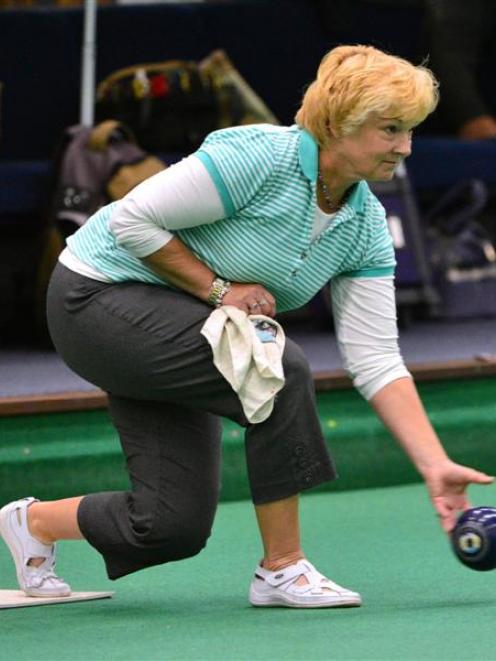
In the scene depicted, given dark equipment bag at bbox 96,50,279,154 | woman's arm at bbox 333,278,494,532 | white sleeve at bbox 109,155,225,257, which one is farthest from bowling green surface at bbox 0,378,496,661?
dark equipment bag at bbox 96,50,279,154

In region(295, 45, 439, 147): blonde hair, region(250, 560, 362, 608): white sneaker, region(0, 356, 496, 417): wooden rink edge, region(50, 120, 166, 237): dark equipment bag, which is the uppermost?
region(295, 45, 439, 147): blonde hair

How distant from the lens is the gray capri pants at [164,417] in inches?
122

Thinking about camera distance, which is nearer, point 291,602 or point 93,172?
point 291,602

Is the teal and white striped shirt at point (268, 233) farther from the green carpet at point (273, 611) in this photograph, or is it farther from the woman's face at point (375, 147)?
the green carpet at point (273, 611)

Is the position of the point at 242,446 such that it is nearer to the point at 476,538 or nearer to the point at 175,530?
the point at 175,530

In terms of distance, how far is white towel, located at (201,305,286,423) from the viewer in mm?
3039

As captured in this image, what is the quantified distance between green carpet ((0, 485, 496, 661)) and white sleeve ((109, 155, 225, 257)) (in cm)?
65

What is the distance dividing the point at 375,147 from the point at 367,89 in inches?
4.0

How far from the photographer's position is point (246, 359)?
3039mm

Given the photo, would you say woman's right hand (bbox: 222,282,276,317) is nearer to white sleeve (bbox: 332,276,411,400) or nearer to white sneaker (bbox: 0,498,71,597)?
white sleeve (bbox: 332,276,411,400)

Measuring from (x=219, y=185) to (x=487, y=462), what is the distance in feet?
6.27

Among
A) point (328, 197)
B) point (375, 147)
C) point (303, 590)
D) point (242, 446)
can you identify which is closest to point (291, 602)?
point (303, 590)

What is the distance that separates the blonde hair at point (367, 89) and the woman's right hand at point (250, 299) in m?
0.30

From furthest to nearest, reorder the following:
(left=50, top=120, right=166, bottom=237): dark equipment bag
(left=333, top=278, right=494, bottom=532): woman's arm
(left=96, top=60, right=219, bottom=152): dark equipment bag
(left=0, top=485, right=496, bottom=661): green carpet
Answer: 1. (left=96, top=60, right=219, bottom=152): dark equipment bag
2. (left=50, top=120, right=166, bottom=237): dark equipment bag
3. (left=333, top=278, right=494, bottom=532): woman's arm
4. (left=0, top=485, right=496, bottom=661): green carpet
